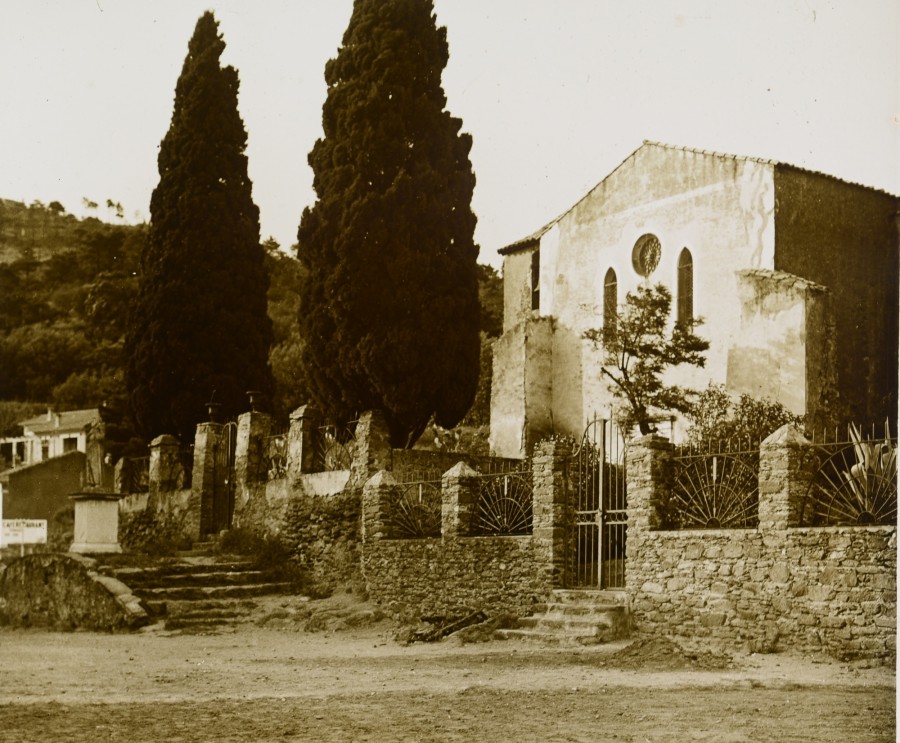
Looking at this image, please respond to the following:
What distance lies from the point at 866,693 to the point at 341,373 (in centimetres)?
922

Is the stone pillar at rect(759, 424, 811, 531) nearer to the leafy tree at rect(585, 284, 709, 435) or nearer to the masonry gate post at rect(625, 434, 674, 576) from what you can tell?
A: the masonry gate post at rect(625, 434, 674, 576)

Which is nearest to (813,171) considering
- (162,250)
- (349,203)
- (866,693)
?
(349,203)

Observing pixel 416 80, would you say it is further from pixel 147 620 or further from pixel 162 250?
pixel 147 620

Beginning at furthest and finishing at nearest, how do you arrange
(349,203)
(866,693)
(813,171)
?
(813,171), (349,203), (866,693)

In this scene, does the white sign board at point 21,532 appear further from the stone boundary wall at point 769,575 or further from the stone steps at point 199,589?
the stone boundary wall at point 769,575

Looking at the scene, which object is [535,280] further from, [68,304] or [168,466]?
[68,304]

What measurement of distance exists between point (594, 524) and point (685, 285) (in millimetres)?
7790

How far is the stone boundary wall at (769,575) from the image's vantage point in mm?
9742

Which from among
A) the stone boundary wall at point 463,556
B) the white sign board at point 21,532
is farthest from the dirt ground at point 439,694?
the white sign board at point 21,532

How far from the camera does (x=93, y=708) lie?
8.75 metres

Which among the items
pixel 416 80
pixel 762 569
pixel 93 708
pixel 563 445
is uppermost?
pixel 416 80

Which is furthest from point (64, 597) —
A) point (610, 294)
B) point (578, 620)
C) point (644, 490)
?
point (610, 294)

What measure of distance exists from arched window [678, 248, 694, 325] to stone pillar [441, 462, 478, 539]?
6.54 m

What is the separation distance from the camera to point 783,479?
10.6 m
